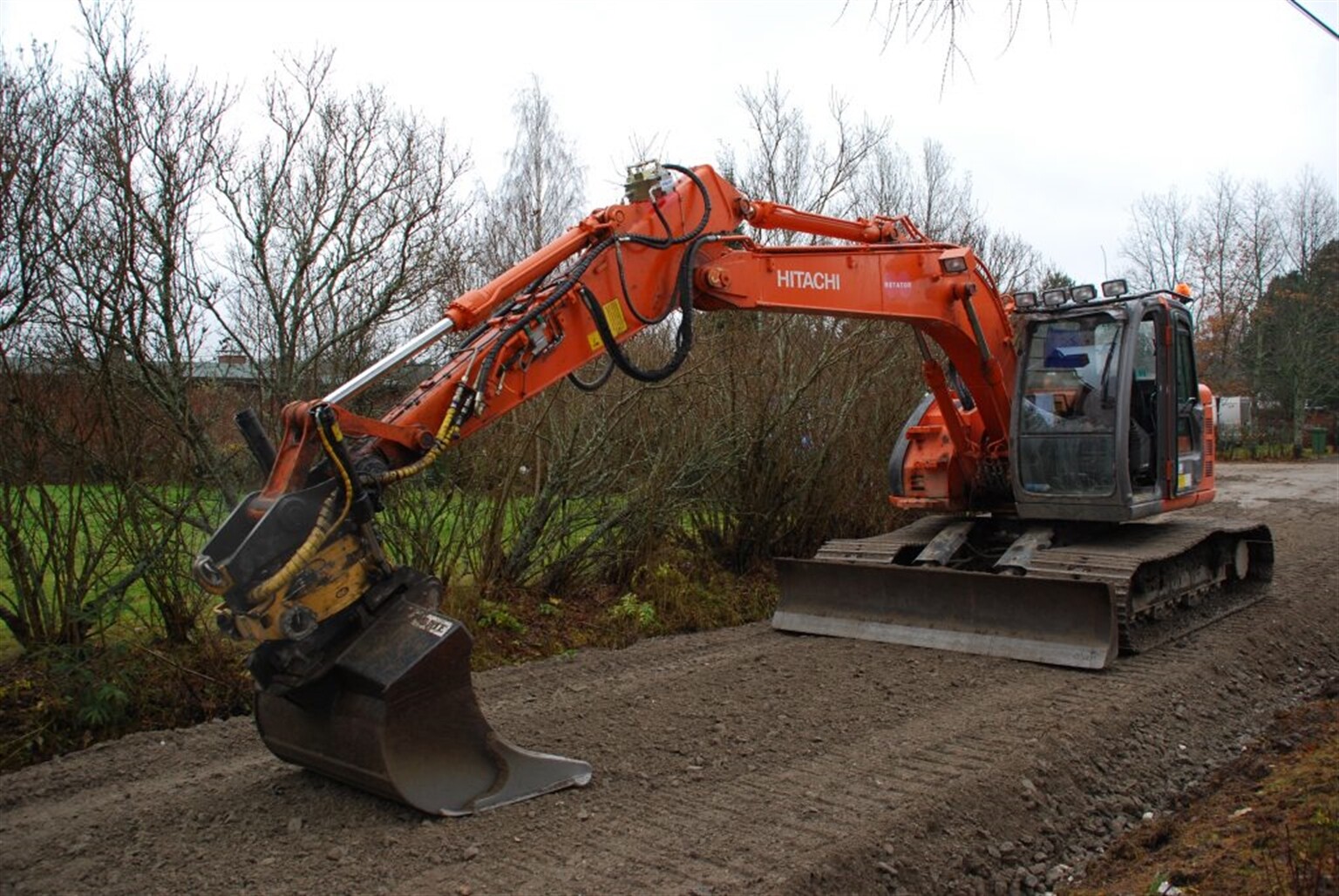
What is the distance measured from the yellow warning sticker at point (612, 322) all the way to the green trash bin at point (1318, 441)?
34994mm

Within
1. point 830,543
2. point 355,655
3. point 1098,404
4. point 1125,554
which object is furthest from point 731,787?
point 1098,404

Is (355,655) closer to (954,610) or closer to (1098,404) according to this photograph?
(954,610)

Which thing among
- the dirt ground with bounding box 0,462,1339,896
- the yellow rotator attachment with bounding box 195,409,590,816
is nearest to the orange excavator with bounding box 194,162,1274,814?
the yellow rotator attachment with bounding box 195,409,590,816

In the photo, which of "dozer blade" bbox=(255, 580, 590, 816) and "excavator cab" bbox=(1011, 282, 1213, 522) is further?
"excavator cab" bbox=(1011, 282, 1213, 522)

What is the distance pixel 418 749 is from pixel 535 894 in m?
0.95

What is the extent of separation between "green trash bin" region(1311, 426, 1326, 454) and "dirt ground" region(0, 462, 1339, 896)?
1216 inches

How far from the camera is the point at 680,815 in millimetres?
4832

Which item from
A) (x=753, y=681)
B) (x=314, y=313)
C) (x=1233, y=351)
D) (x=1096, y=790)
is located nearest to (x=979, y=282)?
(x=753, y=681)

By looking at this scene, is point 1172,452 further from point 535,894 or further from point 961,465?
point 535,894

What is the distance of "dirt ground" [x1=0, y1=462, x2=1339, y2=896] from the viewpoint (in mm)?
4328

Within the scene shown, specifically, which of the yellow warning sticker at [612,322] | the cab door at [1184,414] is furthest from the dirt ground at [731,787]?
the yellow warning sticker at [612,322]

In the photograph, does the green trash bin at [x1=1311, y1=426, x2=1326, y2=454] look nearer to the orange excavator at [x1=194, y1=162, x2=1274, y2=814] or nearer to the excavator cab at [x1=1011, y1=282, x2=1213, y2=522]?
the orange excavator at [x1=194, y1=162, x2=1274, y2=814]

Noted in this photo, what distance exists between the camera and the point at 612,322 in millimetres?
5773

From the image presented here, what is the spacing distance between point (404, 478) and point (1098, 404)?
17.8ft
